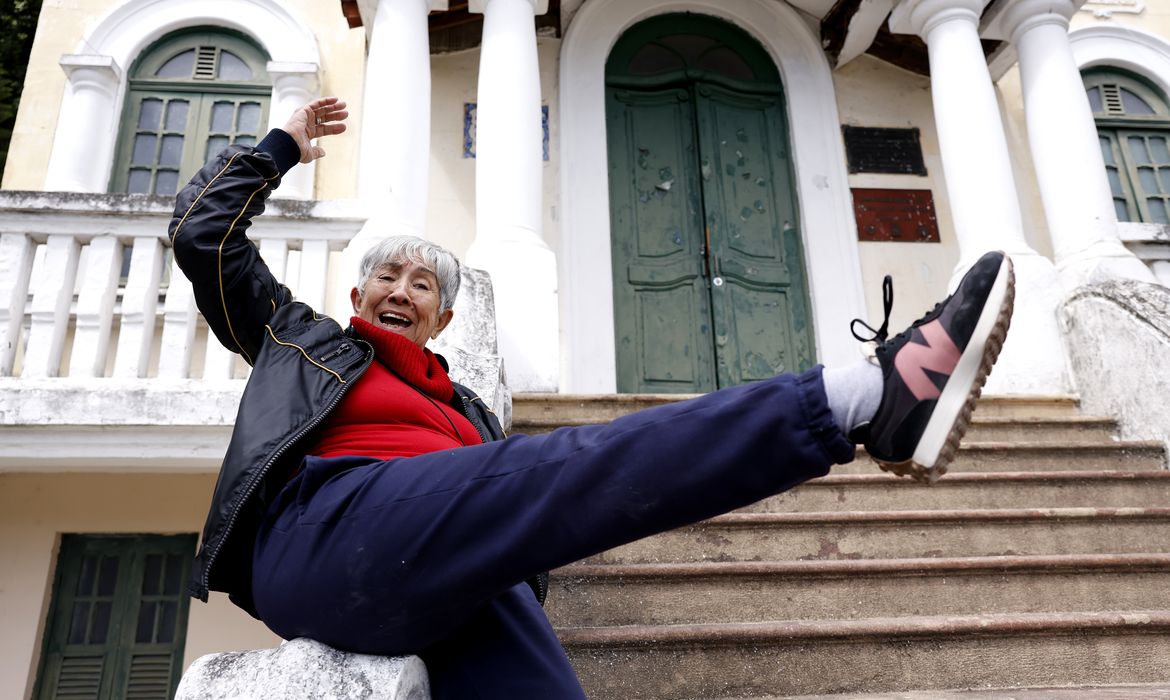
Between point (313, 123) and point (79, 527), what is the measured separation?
3672 mm

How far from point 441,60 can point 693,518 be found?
597 centimetres

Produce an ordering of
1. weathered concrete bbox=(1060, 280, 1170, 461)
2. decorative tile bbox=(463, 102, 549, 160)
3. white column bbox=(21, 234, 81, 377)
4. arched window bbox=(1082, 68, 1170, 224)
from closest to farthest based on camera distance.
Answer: white column bbox=(21, 234, 81, 377) < weathered concrete bbox=(1060, 280, 1170, 461) < decorative tile bbox=(463, 102, 549, 160) < arched window bbox=(1082, 68, 1170, 224)

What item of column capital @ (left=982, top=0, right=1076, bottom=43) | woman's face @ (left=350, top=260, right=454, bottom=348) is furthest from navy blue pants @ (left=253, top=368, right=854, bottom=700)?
column capital @ (left=982, top=0, right=1076, bottom=43)

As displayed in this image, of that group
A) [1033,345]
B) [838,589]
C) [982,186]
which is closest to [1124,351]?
[1033,345]

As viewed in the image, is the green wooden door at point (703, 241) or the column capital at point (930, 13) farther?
the green wooden door at point (703, 241)

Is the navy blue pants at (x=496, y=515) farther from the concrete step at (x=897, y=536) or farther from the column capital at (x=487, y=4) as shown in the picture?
the column capital at (x=487, y=4)

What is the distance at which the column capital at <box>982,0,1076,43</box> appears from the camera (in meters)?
5.67

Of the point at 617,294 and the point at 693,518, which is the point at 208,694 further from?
the point at 617,294

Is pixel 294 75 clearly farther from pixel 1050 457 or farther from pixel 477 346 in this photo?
pixel 1050 457

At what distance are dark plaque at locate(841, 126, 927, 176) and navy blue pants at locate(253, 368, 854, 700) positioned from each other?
18.9ft

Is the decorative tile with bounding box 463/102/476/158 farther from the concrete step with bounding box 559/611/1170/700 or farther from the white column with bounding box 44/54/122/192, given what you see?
the concrete step with bounding box 559/611/1170/700

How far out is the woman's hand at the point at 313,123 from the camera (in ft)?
7.23

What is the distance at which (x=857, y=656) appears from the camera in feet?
7.70

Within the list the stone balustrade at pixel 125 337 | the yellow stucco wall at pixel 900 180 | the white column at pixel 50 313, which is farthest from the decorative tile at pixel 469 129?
the white column at pixel 50 313
